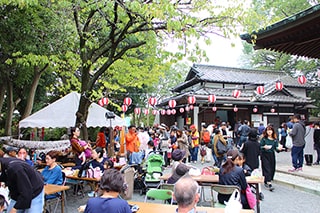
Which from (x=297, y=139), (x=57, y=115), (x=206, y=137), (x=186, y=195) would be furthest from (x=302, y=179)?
(x=57, y=115)

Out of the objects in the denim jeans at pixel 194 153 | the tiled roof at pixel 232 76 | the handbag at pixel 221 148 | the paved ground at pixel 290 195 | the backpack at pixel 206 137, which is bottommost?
the paved ground at pixel 290 195

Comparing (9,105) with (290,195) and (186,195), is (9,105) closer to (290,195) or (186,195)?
(290,195)

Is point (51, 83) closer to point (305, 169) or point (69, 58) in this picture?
point (69, 58)

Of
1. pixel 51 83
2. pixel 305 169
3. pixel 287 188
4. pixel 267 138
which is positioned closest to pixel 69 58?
pixel 51 83

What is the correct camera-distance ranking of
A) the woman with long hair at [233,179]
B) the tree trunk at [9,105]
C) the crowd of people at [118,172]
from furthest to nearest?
the tree trunk at [9,105]
the woman with long hair at [233,179]
the crowd of people at [118,172]

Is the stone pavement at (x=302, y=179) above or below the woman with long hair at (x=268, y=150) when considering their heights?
below

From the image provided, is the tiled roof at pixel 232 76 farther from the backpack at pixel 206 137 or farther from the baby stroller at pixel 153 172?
the baby stroller at pixel 153 172

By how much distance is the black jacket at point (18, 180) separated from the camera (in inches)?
124

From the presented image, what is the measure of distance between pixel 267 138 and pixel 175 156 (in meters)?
3.08

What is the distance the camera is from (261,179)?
4828 millimetres

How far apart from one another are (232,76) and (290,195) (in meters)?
17.3

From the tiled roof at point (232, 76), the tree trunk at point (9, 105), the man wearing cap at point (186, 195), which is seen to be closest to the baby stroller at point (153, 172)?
the man wearing cap at point (186, 195)

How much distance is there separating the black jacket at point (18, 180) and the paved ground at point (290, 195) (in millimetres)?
2617

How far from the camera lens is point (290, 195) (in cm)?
656
